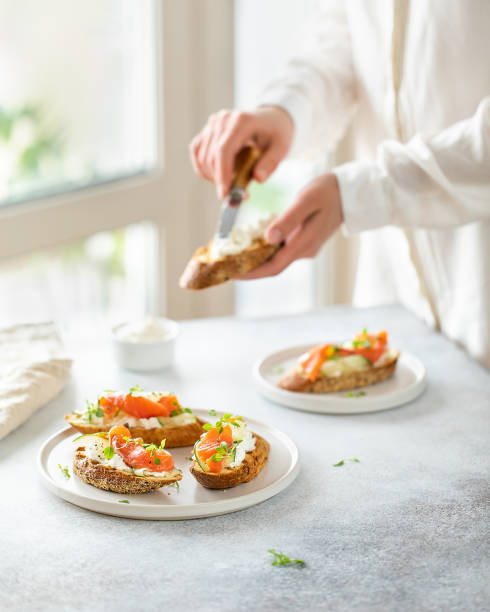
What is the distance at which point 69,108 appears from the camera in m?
2.69

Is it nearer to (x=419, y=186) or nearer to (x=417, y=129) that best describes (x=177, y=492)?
(x=419, y=186)

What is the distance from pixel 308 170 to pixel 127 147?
0.79 meters

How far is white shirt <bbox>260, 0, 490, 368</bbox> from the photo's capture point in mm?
1544

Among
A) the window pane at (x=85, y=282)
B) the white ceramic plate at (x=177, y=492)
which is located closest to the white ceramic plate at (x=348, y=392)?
the white ceramic plate at (x=177, y=492)

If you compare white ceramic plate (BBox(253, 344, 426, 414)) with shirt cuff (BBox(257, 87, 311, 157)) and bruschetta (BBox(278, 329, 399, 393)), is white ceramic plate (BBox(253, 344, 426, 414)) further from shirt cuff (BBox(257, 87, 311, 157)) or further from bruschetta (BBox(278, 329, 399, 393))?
shirt cuff (BBox(257, 87, 311, 157))

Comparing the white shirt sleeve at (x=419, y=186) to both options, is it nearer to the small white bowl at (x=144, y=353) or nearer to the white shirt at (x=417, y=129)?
the white shirt at (x=417, y=129)

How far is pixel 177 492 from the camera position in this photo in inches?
46.3

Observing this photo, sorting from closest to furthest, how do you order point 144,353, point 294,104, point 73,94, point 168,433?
point 168,433
point 144,353
point 294,104
point 73,94

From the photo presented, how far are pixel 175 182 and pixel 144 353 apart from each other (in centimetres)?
149

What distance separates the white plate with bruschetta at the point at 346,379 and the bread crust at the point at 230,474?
0.99 ft

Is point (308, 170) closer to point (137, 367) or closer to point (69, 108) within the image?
point (69, 108)

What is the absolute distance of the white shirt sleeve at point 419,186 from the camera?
5.00 feet

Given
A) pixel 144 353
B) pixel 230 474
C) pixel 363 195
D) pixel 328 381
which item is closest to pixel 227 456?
pixel 230 474

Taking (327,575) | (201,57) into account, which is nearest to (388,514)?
(327,575)
